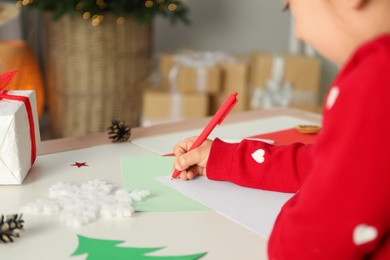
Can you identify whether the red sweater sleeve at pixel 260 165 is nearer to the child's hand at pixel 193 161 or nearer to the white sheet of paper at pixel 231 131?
the child's hand at pixel 193 161

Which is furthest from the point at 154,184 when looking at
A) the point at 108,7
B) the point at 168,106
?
the point at 108,7

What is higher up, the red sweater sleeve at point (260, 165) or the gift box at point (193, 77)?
the red sweater sleeve at point (260, 165)

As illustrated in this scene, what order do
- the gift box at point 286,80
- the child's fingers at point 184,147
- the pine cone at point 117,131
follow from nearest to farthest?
the child's fingers at point 184,147
the pine cone at point 117,131
the gift box at point 286,80

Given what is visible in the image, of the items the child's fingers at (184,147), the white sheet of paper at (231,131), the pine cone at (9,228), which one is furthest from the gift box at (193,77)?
the pine cone at (9,228)

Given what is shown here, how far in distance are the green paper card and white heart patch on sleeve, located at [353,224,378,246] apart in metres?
0.23

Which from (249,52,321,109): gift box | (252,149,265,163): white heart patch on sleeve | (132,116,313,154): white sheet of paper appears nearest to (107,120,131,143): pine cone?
(132,116,313,154): white sheet of paper

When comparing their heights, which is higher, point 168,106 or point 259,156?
point 259,156

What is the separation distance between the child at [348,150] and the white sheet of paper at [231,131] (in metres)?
0.42

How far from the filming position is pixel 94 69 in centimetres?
203

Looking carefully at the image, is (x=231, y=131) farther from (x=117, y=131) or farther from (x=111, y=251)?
(x=111, y=251)

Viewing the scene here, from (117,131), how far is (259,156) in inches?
10.5

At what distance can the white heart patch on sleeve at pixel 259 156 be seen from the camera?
0.69m

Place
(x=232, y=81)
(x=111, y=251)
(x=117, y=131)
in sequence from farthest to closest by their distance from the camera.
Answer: (x=232, y=81) → (x=117, y=131) → (x=111, y=251)

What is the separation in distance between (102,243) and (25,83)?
149 cm
